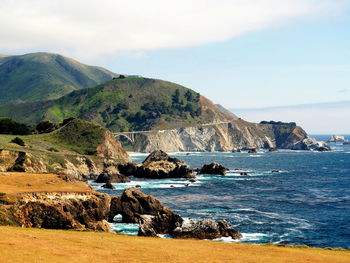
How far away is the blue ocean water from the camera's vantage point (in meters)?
61.0

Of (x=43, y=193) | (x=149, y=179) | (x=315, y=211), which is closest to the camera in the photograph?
(x=43, y=193)

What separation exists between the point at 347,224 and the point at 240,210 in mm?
19407

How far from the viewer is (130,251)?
3428 cm

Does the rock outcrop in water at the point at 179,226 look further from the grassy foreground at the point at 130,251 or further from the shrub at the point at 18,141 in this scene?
the shrub at the point at 18,141

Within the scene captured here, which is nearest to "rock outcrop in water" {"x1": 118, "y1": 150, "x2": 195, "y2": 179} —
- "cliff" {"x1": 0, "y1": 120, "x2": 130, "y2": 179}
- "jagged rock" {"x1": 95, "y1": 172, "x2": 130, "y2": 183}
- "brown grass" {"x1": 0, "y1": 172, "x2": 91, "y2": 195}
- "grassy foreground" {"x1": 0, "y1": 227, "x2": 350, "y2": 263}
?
"cliff" {"x1": 0, "y1": 120, "x2": 130, "y2": 179}

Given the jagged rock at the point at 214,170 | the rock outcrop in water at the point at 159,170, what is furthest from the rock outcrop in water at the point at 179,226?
the jagged rock at the point at 214,170

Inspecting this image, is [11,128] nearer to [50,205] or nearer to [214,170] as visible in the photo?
[214,170]

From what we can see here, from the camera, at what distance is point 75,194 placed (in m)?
62.2

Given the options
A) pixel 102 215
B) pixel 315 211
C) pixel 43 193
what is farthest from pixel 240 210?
pixel 43 193

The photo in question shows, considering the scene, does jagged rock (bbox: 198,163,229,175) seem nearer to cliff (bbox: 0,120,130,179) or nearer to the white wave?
cliff (bbox: 0,120,130,179)

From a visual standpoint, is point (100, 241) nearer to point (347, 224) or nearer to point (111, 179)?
point (347, 224)

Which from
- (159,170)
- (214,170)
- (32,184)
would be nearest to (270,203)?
(32,184)

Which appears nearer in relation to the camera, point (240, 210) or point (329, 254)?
point (329, 254)

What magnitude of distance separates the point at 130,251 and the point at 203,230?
72.9 feet
